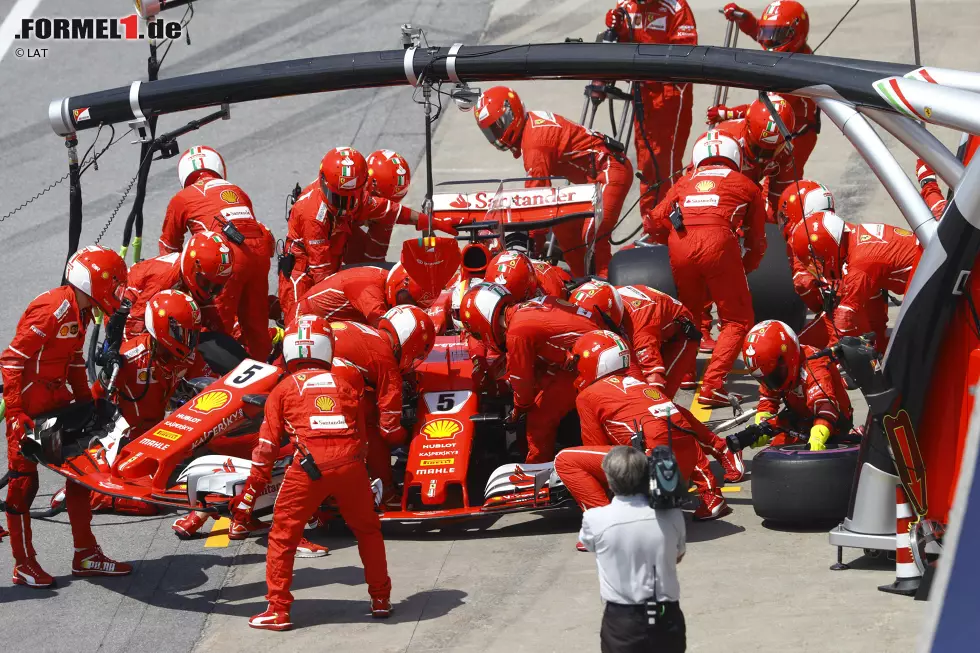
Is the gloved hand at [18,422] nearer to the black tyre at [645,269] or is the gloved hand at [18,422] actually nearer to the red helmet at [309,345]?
the red helmet at [309,345]

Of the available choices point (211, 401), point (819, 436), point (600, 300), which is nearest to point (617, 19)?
point (600, 300)

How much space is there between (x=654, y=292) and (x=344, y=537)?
113 inches

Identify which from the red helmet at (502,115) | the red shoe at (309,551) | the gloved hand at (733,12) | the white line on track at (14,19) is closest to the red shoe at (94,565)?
the red shoe at (309,551)

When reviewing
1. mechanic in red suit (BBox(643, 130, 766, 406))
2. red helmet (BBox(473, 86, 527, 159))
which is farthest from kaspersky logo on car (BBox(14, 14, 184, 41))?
mechanic in red suit (BBox(643, 130, 766, 406))

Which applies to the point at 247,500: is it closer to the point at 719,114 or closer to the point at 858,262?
the point at 858,262

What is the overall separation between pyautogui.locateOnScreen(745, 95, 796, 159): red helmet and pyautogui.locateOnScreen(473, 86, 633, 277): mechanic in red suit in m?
1.30

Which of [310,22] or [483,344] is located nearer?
[483,344]

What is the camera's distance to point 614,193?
1285cm

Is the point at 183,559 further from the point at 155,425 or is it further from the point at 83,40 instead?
the point at 83,40

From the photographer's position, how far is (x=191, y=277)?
10578 mm

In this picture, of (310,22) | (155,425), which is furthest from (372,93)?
(155,425)

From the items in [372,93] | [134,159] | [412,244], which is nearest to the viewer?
[412,244]

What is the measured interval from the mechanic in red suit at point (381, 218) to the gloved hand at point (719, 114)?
3088 mm

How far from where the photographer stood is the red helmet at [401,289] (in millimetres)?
10719
